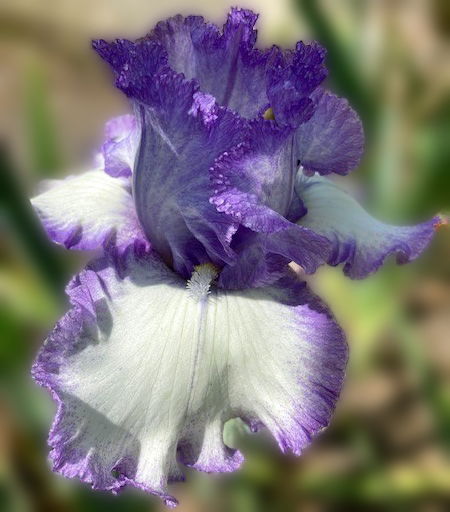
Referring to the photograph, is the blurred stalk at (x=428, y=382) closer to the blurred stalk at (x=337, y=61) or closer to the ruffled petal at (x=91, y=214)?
the blurred stalk at (x=337, y=61)

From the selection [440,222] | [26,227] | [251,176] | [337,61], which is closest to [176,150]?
[251,176]

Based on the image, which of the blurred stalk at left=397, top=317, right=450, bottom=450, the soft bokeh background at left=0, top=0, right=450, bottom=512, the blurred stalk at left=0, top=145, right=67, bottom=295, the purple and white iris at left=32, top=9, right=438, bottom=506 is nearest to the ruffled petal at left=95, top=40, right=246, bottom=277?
the purple and white iris at left=32, top=9, right=438, bottom=506

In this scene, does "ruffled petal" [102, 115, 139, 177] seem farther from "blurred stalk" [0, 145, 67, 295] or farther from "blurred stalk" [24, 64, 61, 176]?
"blurred stalk" [24, 64, 61, 176]

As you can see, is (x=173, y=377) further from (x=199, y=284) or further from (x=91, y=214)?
(x=91, y=214)

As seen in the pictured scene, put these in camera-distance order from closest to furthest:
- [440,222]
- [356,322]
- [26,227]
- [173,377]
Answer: [173,377] < [440,222] < [26,227] < [356,322]

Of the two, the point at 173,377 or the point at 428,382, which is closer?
the point at 173,377

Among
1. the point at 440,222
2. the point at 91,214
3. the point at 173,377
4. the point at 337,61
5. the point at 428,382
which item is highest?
the point at 91,214

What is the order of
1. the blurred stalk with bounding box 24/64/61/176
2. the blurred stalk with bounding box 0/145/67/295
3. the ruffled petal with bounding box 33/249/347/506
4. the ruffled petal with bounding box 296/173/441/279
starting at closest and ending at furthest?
the ruffled petal with bounding box 33/249/347/506 < the ruffled petal with bounding box 296/173/441/279 < the blurred stalk with bounding box 0/145/67/295 < the blurred stalk with bounding box 24/64/61/176

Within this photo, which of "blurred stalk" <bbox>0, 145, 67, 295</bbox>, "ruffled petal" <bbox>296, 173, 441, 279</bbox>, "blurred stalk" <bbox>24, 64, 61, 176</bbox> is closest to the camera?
"ruffled petal" <bbox>296, 173, 441, 279</bbox>
